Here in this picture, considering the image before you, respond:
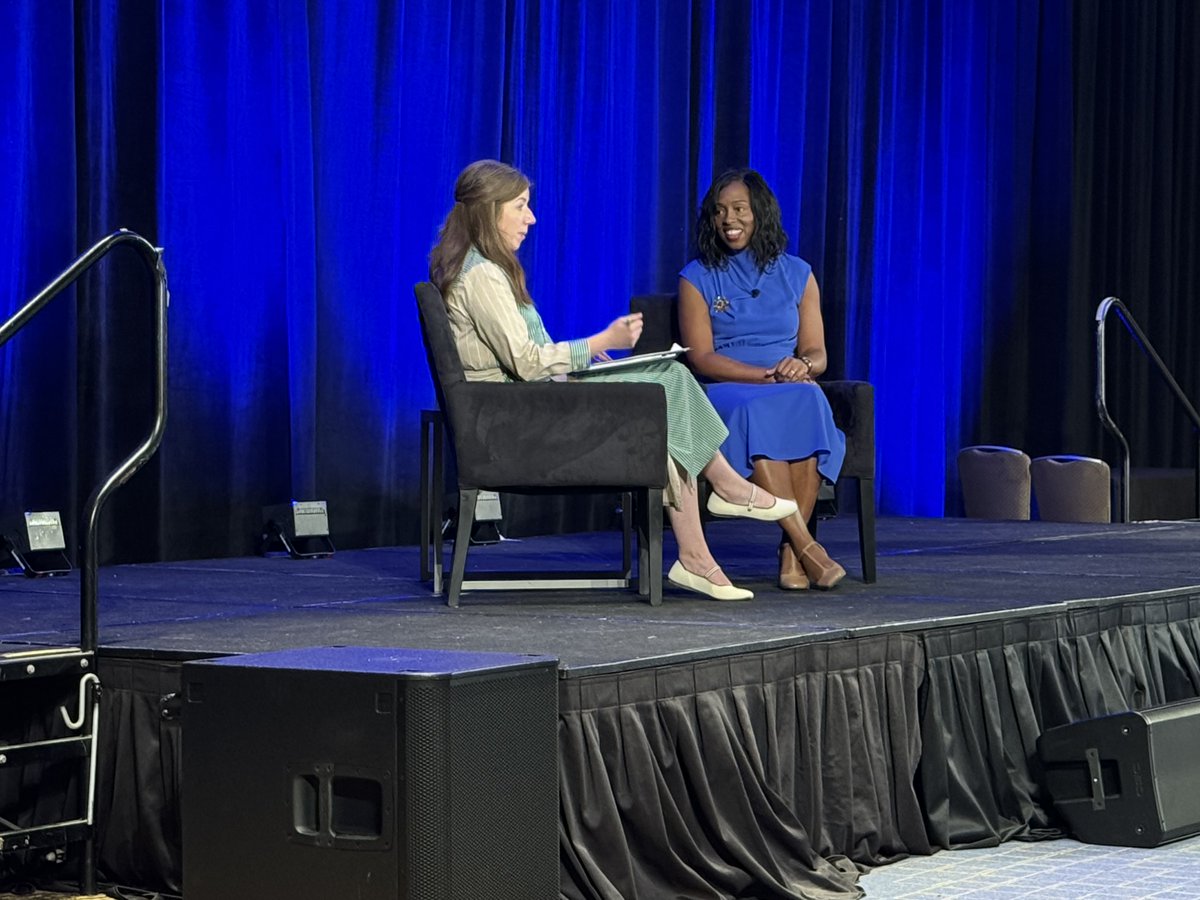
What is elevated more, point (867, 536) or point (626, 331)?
point (626, 331)

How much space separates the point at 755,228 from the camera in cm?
388

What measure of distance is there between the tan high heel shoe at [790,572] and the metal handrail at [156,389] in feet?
5.01

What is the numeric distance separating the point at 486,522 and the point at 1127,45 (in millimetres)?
4808

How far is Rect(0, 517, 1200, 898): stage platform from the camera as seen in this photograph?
243 centimetres

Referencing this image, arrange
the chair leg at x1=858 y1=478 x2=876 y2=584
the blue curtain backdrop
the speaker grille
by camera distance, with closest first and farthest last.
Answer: the speaker grille
the chair leg at x1=858 y1=478 x2=876 y2=584
the blue curtain backdrop

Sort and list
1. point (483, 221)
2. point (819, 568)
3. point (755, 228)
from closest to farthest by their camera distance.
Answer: point (483, 221), point (819, 568), point (755, 228)

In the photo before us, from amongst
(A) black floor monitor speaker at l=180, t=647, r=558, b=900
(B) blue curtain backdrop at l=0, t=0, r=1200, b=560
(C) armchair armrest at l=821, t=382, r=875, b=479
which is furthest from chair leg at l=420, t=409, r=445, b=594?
(A) black floor monitor speaker at l=180, t=647, r=558, b=900

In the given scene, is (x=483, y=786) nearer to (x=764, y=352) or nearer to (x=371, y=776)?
(x=371, y=776)

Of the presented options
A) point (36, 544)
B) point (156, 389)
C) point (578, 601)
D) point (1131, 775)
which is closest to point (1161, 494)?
point (578, 601)

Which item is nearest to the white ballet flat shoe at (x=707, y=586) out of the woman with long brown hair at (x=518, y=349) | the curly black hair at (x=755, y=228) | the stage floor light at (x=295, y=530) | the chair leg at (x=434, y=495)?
the woman with long brown hair at (x=518, y=349)

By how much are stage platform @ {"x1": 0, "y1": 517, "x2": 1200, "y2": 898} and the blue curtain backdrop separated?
2.60 ft

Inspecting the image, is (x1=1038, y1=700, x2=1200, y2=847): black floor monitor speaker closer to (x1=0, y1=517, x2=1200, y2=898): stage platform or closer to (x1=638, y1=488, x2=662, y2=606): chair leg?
(x1=0, y1=517, x2=1200, y2=898): stage platform

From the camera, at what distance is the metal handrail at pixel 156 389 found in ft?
8.08

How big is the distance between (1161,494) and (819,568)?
13.5 ft
